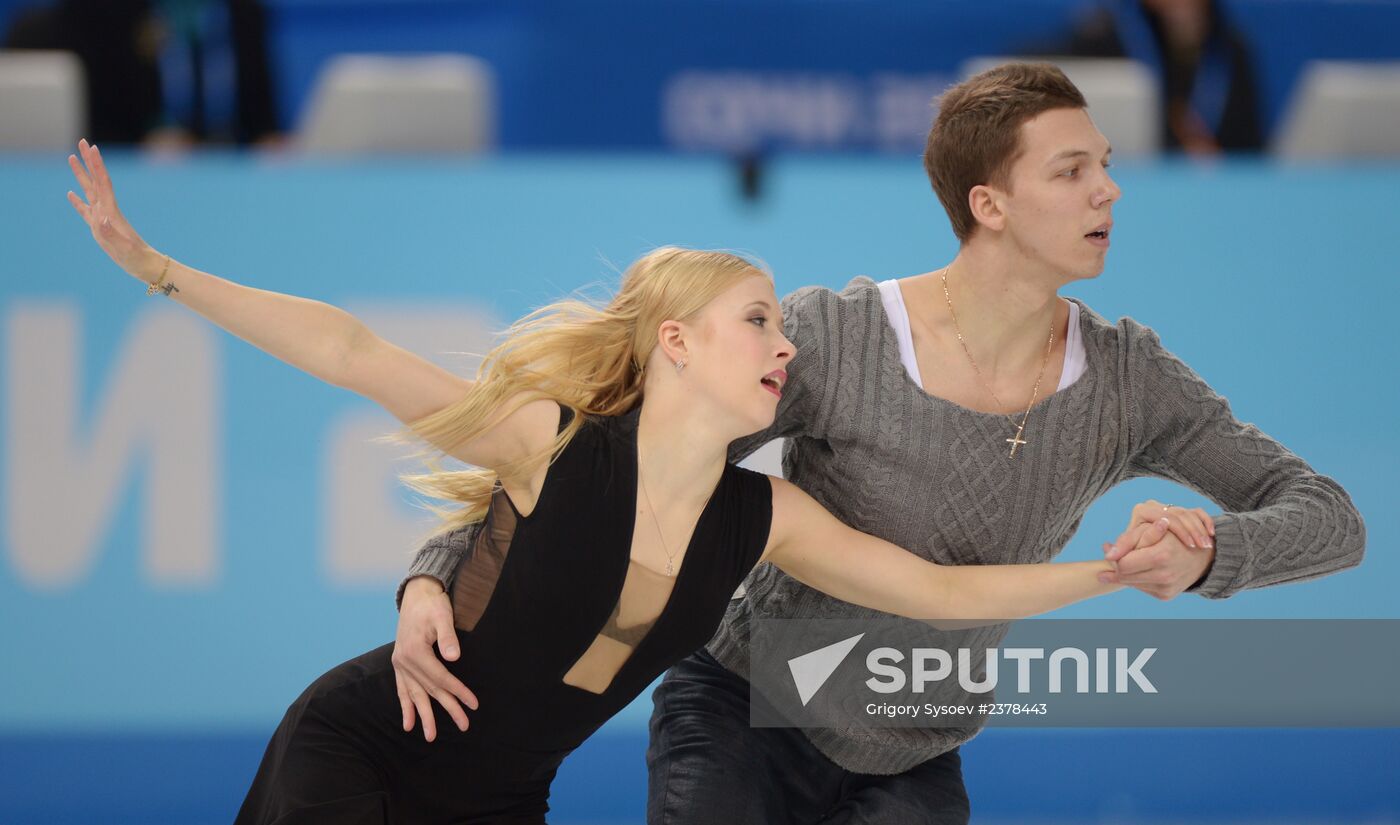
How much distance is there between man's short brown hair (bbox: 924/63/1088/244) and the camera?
2.64m

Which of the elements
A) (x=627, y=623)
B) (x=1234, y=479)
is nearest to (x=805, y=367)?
(x=627, y=623)

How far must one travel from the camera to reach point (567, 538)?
2408mm

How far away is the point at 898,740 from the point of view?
8.72ft

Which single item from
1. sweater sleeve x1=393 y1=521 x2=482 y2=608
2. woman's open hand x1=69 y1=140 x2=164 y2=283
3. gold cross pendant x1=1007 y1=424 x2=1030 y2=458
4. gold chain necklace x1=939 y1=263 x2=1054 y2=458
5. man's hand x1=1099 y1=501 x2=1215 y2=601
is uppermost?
woman's open hand x1=69 y1=140 x2=164 y2=283

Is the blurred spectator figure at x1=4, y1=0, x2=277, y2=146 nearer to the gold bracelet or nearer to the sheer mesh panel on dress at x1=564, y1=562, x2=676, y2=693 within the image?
the gold bracelet

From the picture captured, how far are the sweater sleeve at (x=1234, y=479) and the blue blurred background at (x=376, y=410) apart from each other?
1257 mm

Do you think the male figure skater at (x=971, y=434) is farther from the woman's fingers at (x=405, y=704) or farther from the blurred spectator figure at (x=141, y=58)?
the blurred spectator figure at (x=141, y=58)

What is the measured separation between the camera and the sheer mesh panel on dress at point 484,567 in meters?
2.43

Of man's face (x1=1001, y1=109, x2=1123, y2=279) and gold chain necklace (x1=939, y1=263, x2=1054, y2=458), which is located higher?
man's face (x1=1001, y1=109, x2=1123, y2=279)

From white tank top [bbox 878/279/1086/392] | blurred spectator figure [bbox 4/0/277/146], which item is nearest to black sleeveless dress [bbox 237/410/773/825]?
white tank top [bbox 878/279/1086/392]

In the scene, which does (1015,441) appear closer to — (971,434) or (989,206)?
(971,434)

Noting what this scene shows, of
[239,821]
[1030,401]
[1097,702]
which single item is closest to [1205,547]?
[1030,401]

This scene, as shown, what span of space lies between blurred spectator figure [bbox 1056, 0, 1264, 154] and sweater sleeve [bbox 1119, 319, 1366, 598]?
144 inches

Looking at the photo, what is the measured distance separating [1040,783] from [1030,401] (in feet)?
5.84
